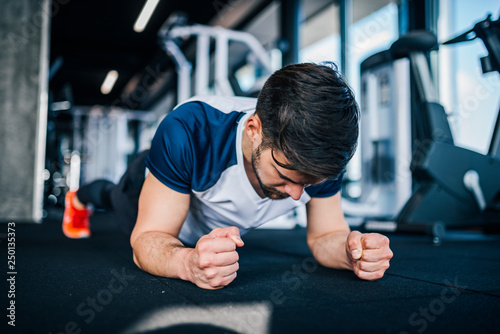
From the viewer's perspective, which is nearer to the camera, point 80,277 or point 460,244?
point 80,277

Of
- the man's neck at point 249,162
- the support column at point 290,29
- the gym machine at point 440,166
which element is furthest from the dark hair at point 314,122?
the support column at point 290,29

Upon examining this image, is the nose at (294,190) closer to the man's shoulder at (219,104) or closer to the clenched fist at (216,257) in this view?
the clenched fist at (216,257)

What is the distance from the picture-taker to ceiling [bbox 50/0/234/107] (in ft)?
17.9

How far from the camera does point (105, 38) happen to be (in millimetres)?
6625

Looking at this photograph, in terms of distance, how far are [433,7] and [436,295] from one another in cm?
300

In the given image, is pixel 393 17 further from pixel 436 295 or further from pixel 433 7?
pixel 436 295

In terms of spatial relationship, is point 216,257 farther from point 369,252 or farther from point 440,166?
point 440,166

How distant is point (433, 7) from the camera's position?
126 inches

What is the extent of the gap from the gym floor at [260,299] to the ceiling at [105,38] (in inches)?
187

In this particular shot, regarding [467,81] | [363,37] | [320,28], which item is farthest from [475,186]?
[320,28]

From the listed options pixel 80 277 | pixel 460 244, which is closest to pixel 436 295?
pixel 80 277

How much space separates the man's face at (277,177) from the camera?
84cm

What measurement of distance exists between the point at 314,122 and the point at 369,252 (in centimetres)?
33

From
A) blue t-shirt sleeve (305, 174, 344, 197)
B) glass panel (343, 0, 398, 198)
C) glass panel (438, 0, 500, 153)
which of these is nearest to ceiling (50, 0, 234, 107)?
glass panel (343, 0, 398, 198)
